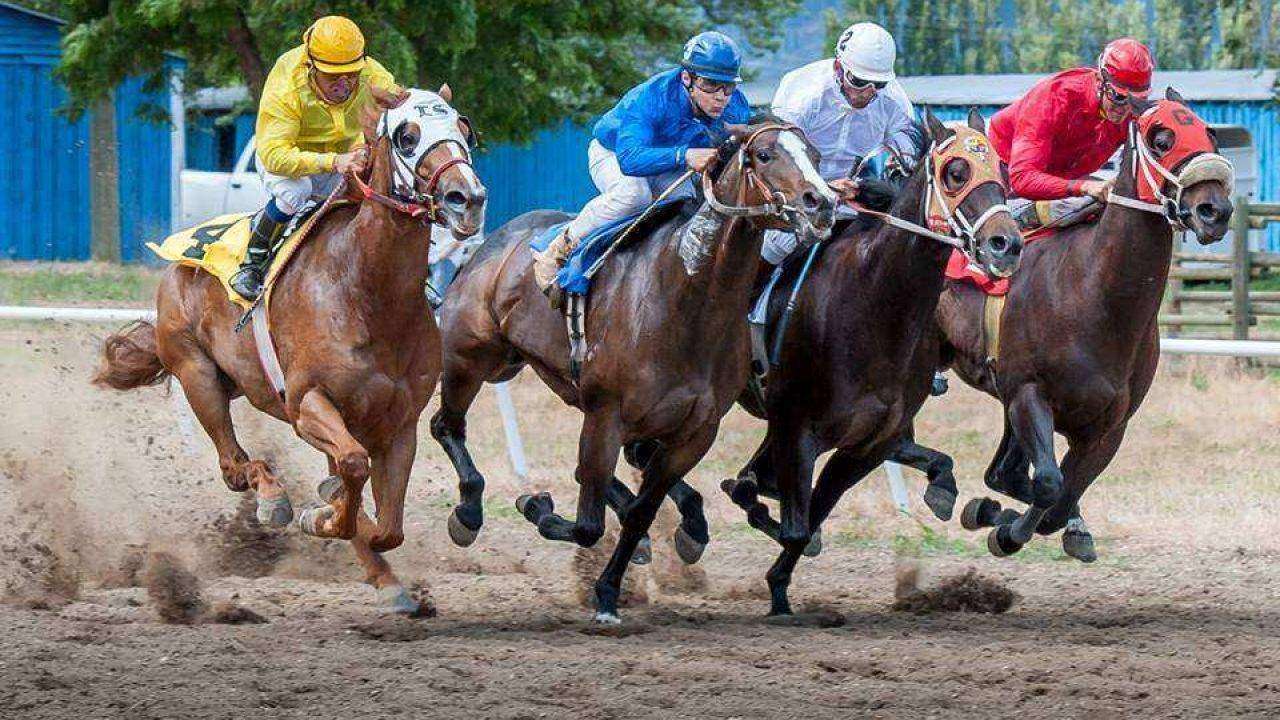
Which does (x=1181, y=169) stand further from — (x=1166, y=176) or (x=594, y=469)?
(x=594, y=469)

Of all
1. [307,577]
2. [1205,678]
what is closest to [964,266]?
[1205,678]

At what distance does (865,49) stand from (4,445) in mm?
5071

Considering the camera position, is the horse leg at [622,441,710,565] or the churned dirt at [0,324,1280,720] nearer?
the churned dirt at [0,324,1280,720]

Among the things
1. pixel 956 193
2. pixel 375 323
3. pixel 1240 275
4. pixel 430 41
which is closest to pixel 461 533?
pixel 375 323

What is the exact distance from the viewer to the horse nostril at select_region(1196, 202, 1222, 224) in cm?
692

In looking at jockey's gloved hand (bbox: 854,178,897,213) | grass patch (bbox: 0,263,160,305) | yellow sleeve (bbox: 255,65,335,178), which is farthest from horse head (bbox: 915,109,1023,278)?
grass patch (bbox: 0,263,160,305)

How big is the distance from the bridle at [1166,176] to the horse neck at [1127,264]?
31 millimetres

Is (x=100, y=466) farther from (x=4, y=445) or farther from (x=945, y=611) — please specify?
(x=945, y=611)

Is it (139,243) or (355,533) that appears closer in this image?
(355,533)

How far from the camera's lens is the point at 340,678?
5922mm

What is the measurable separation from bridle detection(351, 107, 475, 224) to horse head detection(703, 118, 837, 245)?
94 cm

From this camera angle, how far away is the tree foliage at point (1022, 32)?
1714 inches

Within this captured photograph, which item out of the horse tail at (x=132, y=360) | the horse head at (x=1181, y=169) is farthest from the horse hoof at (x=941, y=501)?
the horse tail at (x=132, y=360)

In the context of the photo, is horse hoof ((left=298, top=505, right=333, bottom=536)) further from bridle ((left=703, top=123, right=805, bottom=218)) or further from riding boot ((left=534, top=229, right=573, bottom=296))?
bridle ((left=703, top=123, right=805, bottom=218))
